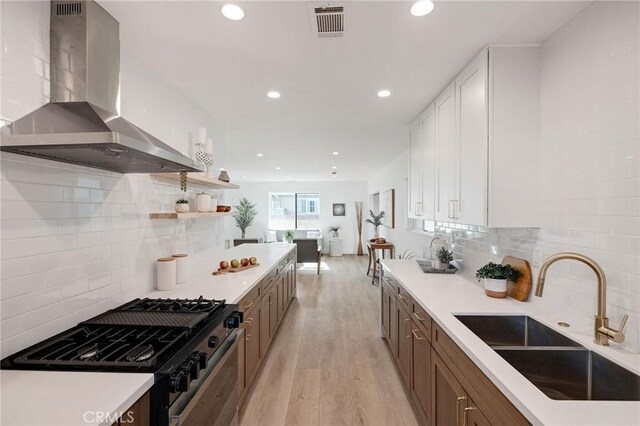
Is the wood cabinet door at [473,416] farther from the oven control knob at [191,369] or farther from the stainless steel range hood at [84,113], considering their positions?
the stainless steel range hood at [84,113]

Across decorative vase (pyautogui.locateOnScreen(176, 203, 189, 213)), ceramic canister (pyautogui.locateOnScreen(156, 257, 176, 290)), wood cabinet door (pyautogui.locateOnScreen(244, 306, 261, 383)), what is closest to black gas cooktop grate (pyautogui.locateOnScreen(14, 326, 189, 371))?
ceramic canister (pyautogui.locateOnScreen(156, 257, 176, 290))

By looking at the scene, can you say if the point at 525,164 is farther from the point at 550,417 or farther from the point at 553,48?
the point at 550,417

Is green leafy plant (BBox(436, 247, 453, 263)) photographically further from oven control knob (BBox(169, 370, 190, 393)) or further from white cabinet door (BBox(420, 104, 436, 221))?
oven control knob (BBox(169, 370, 190, 393))

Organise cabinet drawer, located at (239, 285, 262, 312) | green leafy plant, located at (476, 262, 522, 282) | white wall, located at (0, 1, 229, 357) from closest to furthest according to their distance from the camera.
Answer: white wall, located at (0, 1, 229, 357) → green leafy plant, located at (476, 262, 522, 282) → cabinet drawer, located at (239, 285, 262, 312)

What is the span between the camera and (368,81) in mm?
2336

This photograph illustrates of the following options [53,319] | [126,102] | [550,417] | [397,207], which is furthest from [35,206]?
[397,207]

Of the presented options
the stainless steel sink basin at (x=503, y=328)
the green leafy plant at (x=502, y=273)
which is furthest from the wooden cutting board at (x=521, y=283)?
the stainless steel sink basin at (x=503, y=328)

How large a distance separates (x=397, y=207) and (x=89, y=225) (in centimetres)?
543

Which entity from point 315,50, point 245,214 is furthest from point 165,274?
point 245,214

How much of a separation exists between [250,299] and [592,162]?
231cm

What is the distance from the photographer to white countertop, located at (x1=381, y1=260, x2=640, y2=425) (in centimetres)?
86

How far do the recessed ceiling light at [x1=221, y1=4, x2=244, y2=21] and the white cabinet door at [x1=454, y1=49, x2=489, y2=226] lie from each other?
4.96 ft

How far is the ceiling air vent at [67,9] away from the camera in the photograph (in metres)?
1.40

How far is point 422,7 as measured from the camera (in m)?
1.47
